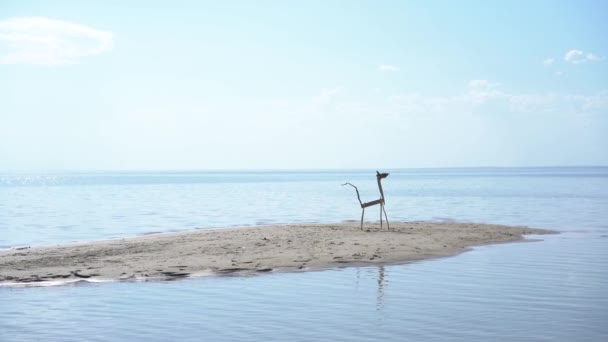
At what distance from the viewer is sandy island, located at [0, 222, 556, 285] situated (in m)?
19.8

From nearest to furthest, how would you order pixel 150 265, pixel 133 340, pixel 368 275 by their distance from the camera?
pixel 133 340 → pixel 368 275 → pixel 150 265

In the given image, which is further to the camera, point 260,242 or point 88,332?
point 260,242

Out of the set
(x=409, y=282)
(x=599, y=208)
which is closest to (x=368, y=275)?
(x=409, y=282)

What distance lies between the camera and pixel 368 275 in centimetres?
1936

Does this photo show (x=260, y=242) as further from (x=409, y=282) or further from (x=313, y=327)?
(x=313, y=327)

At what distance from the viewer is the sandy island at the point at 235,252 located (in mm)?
19750

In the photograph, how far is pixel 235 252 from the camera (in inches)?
922

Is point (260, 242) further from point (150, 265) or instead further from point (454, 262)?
point (454, 262)

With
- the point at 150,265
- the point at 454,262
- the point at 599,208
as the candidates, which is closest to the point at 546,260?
the point at 454,262

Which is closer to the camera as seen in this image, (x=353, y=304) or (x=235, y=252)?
(x=353, y=304)

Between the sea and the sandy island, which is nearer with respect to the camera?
the sea

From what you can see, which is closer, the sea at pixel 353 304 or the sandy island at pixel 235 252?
the sea at pixel 353 304

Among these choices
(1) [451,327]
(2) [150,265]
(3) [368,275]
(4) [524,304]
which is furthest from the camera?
(2) [150,265]

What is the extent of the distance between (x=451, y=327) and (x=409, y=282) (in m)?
5.10
